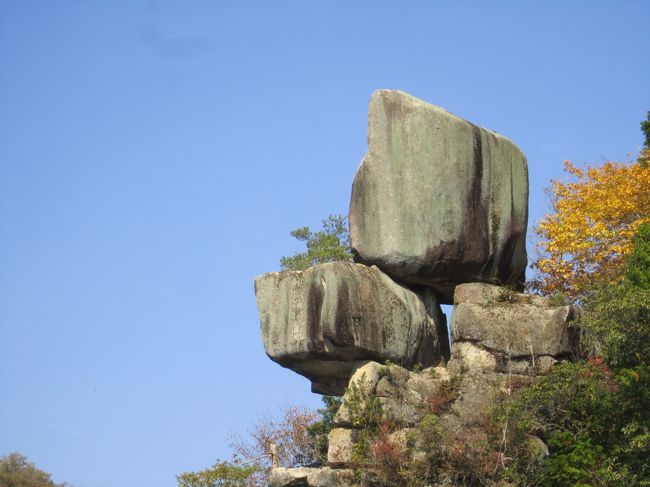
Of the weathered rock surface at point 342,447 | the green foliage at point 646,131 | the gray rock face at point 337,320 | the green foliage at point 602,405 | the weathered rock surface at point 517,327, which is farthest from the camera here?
the green foliage at point 646,131

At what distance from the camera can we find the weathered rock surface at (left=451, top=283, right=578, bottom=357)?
73.9 ft

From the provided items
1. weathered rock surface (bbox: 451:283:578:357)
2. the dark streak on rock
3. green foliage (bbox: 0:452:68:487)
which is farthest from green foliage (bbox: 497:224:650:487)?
green foliage (bbox: 0:452:68:487)

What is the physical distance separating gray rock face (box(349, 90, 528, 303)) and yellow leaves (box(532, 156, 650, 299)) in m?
4.56

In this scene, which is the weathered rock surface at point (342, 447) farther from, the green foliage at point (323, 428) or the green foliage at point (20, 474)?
the green foliage at point (20, 474)

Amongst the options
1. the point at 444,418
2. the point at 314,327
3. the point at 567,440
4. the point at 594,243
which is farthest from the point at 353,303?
the point at 594,243

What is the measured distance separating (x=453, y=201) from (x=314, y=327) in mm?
3324

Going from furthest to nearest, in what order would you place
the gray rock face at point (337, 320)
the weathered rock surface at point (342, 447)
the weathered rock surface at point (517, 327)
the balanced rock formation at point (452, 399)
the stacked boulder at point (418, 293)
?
1. the weathered rock surface at point (517, 327)
2. the gray rock face at point (337, 320)
3. the stacked boulder at point (418, 293)
4. the weathered rock surface at point (342, 447)
5. the balanced rock formation at point (452, 399)

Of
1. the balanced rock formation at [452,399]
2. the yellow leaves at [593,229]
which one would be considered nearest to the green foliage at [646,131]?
the yellow leaves at [593,229]

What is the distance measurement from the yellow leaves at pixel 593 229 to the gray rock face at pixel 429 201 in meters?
4.56

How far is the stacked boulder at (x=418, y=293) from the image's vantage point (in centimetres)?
2209

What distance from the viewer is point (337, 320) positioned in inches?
872

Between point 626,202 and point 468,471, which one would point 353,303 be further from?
point 626,202

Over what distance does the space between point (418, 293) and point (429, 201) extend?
1610 millimetres

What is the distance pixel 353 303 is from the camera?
73.3 feet
